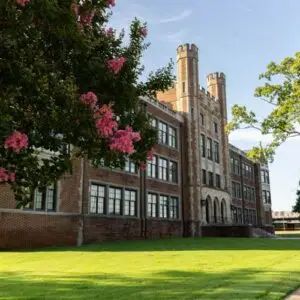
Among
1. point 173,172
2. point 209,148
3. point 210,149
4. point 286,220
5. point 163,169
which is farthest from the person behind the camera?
point 286,220

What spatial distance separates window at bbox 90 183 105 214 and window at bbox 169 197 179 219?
10325 mm

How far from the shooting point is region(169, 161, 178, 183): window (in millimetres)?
38719

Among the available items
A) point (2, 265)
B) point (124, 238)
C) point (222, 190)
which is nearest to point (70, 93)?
point (2, 265)

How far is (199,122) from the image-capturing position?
43531mm

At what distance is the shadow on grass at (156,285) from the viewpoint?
7.30m

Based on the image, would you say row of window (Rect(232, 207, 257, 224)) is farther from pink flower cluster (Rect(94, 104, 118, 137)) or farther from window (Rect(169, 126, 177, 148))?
pink flower cluster (Rect(94, 104, 118, 137))

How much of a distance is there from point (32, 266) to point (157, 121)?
83.3ft

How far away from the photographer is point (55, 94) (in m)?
5.41

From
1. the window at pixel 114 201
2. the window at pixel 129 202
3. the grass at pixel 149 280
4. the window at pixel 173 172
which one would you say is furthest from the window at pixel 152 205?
the grass at pixel 149 280

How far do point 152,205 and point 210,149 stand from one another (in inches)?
532

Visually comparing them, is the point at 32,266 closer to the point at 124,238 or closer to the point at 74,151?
the point at 74,151

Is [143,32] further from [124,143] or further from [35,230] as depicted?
[35,230]

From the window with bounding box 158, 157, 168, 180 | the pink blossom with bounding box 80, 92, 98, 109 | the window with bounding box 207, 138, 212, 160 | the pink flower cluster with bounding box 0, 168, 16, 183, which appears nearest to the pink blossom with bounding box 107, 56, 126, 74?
the pink blossom with bounding box 80, 92, 98, 109

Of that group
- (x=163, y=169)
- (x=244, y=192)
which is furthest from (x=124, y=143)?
(x=244, y=192)
